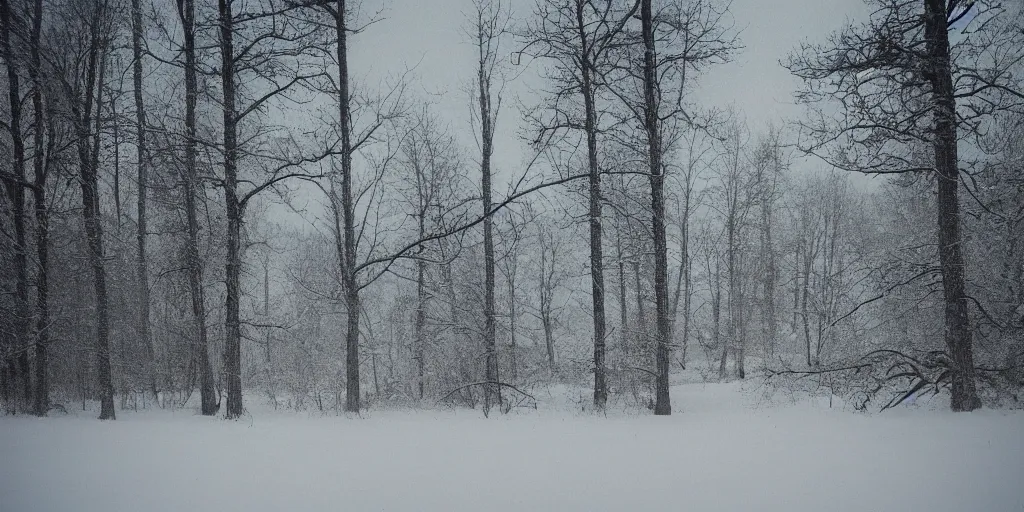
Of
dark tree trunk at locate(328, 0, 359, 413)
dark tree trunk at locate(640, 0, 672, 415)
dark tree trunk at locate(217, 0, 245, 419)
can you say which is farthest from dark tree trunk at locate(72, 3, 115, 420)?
dark tree trunk at locate(640, 0, 672, 415)

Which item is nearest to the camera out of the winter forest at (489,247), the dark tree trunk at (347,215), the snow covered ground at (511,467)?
the snow covered ground at (511,467)

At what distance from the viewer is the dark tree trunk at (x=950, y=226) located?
24.0 ft

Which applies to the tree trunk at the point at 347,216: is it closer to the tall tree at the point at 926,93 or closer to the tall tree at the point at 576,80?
the tall tree at the point at 576,80

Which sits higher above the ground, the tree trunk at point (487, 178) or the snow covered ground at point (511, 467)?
the tree trunk at point (487, 178)

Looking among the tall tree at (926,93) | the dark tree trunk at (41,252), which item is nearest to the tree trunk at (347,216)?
the dark tree trunk at (41,252)

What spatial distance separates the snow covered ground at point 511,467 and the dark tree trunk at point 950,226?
101cm

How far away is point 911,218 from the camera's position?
1602cm

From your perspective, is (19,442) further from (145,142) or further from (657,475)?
(657,475)

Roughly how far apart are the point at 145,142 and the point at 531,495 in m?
7.34

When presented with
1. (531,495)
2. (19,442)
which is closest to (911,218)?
(531,495)

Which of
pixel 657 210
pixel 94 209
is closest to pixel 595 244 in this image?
pixel 657 210

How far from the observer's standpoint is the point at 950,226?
7504 mm

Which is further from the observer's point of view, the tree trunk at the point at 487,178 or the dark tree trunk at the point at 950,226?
the tree trunk at the point at 487,178

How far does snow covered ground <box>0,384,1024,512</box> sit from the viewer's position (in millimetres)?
3432
